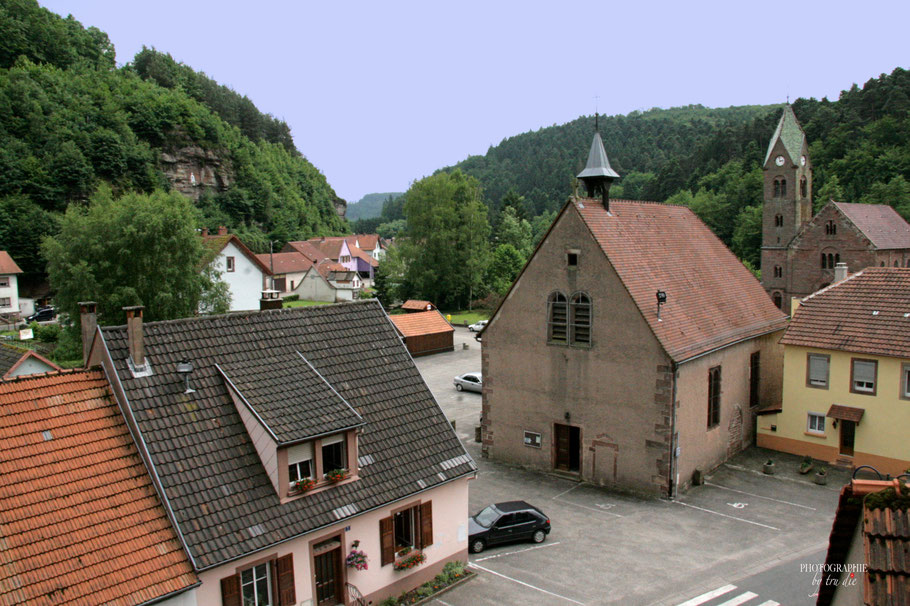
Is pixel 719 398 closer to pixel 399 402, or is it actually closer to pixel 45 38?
pixel 399 402

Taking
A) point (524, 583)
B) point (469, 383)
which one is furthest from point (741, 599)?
point (469, 383)

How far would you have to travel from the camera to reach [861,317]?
22.9 metres

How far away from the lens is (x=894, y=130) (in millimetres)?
85812

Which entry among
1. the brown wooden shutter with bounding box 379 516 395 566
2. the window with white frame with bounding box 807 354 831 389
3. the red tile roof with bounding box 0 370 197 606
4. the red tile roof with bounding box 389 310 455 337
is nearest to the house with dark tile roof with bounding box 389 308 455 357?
the red tile roof with bounding box 389 310 455 337

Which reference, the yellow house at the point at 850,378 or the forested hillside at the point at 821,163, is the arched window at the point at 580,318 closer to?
the yellow house at the point at 850,378

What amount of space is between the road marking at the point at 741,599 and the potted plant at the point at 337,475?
8.90m

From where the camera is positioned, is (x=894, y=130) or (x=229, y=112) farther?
(x=229, y=112)

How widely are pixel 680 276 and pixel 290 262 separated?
73.5 m

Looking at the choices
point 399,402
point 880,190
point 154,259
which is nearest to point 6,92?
point 154,259

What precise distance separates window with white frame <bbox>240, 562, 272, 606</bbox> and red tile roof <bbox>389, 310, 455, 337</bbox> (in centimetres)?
3503

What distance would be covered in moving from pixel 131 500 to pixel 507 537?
9918mm

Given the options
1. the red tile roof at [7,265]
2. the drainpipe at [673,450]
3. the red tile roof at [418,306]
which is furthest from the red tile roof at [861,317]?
the red tile roof at [7,265]

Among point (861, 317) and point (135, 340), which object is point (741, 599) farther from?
point (135, 340)

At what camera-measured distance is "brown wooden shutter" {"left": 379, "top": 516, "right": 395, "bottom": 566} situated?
13.5 metres
